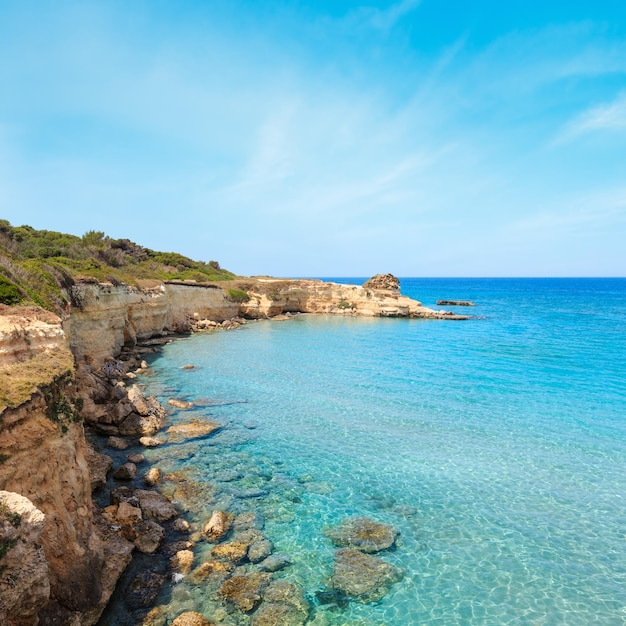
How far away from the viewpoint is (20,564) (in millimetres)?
5656

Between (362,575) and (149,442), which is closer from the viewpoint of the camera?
(362,575)

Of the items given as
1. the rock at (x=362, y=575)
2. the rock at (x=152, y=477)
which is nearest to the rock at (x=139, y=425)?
the rock at (x=152, y=477)

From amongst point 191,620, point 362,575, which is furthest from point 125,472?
point 362,575

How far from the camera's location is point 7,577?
5504mm

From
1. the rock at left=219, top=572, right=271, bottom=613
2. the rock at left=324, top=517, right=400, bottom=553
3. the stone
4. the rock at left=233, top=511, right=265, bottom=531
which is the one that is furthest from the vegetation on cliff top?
the rock at left=324, top=517, right=400, bottom=553

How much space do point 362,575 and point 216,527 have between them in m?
3.84

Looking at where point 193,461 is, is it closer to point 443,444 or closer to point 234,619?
point 234,619

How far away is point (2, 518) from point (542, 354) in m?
37.6

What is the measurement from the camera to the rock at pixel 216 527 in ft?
34.3

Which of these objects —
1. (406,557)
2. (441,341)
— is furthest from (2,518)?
(441,341)

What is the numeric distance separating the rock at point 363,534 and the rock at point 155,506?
4.27m

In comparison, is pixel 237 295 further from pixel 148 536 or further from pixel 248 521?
pixel 148 536

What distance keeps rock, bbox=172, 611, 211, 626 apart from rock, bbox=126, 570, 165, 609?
89cm

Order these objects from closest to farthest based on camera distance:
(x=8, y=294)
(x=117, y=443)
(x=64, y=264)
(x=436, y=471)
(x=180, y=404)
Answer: (x=436, y=471), (x=8, y=294), (x=117, y=443), (x=180, y=404), (x=64, y=264)
